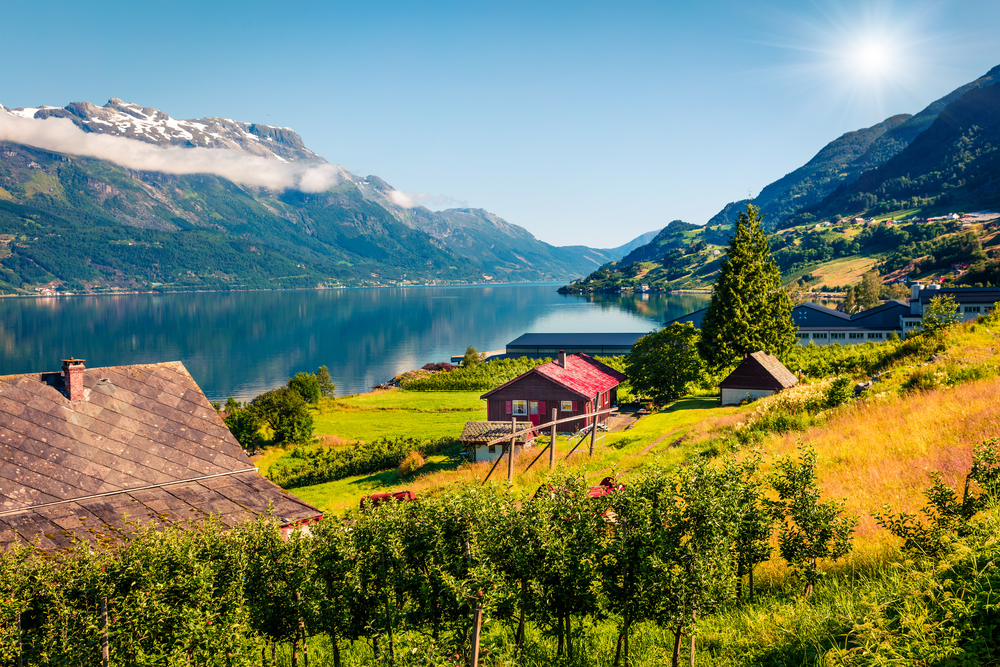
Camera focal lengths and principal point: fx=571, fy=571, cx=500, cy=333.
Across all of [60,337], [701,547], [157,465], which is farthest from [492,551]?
[60,337]

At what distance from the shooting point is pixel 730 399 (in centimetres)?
4881

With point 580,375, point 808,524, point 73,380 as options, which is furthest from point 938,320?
point 73,380

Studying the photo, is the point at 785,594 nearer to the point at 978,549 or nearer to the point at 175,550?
the point at 978,549

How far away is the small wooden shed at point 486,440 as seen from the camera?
42594 millimetres

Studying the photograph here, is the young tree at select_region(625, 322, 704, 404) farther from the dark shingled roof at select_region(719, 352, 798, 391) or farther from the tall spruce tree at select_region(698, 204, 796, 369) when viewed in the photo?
the dark shingled roof at select_region(719, 352, 798, 391)

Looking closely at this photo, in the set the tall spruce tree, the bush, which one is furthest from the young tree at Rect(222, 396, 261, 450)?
the tall spruce tree

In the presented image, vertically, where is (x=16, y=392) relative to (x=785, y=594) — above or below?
above

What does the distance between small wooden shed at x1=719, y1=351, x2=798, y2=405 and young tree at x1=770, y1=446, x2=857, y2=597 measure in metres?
38.8

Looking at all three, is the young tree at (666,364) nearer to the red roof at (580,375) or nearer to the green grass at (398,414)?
the red roof at (580,375)

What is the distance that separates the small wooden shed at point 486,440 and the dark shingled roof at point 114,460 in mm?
22433

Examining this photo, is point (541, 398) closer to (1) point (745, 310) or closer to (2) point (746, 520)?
(1) point (745, 310)

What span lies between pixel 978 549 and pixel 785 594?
449 centimetres

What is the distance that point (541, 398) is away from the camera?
50.4m

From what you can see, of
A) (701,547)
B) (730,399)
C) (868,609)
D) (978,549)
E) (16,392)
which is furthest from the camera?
(730,399)
